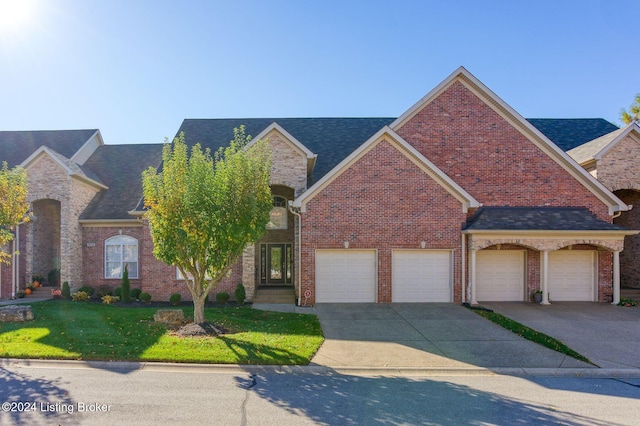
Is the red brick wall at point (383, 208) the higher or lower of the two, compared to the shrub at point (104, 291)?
higher

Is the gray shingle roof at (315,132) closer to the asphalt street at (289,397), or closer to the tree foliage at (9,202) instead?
the tree foliage at (9,202)

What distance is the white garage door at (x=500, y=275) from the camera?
50.5 ft

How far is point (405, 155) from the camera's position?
48.1 feet

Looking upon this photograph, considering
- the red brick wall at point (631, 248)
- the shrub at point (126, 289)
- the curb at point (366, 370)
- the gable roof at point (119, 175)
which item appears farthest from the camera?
the gable roof at point (119, 175)

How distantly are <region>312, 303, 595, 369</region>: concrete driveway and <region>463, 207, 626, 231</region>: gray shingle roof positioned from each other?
389cm

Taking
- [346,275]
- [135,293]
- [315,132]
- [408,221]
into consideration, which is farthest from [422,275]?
[135,293]

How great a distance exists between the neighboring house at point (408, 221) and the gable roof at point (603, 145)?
1519 millimetres

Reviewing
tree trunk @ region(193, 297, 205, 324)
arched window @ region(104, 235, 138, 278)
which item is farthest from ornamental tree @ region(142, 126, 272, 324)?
arched window @ region(104, 235, 138, 278)

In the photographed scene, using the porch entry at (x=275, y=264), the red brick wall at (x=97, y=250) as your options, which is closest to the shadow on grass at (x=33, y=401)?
the red brick wall at (x=97, y=250)

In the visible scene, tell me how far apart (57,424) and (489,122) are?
17918mm

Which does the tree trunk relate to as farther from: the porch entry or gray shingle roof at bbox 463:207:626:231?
gray shingle roof at bbox 463:207:626:231

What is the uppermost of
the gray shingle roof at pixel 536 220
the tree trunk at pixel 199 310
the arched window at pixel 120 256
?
the gray shingle roof at pixel 536 220

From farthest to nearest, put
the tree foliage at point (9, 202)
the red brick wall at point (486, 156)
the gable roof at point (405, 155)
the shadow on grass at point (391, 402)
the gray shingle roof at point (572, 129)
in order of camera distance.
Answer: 1. the gray shingle roof at point (572, 129)
2. the red brick wall at point (486, 156)
3. the gable roof at point (405, 155)
4. the tree foliage at point (9, 202)
5. the shadow on grass at point (391, 402)

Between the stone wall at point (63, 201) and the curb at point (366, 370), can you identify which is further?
the stone wall at point (63, 201)
